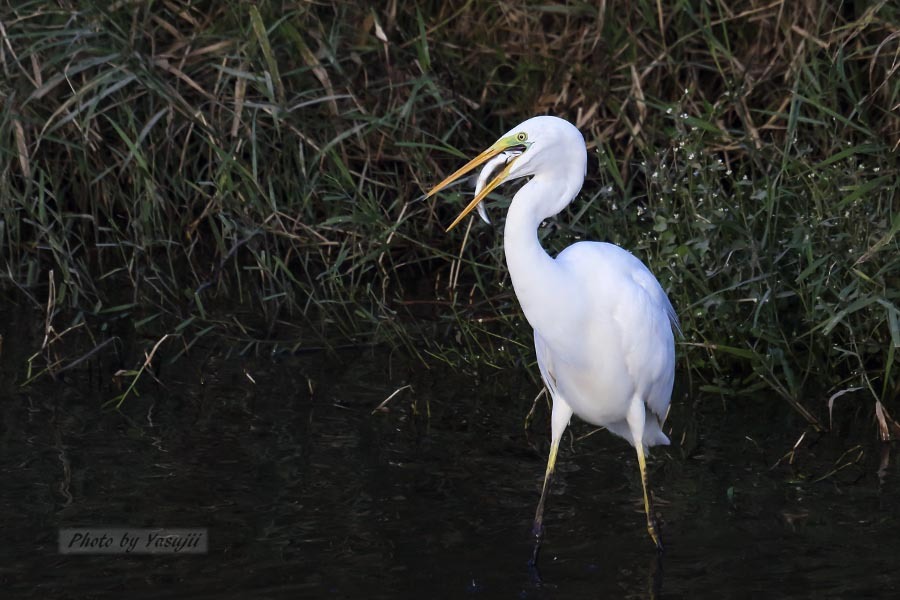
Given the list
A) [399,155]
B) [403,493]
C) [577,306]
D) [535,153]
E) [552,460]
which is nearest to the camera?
[535,153]

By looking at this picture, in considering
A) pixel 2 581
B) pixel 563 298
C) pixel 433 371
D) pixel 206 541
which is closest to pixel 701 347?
pixel 433 371

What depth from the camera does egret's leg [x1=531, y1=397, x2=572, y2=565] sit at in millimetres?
3250

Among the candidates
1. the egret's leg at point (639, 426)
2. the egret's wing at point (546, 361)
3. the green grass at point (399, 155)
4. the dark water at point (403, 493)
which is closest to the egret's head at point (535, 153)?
the egret's wing at point (546, 361)

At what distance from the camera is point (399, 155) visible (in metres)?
5.16

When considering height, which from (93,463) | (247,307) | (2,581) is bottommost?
(247,307)

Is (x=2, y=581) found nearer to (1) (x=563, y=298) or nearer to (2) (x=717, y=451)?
(1) (x=563, y=298)

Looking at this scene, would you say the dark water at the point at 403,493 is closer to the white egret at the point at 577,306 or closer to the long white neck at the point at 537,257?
the white egret at the point at 577,306

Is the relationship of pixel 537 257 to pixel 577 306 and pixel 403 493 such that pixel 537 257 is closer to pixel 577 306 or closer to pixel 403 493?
pixel 577 306

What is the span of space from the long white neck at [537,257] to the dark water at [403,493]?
1.95 ft

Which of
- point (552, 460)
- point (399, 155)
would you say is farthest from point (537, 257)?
point (399, 155)

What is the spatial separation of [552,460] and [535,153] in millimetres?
856

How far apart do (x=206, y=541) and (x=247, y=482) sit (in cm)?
42

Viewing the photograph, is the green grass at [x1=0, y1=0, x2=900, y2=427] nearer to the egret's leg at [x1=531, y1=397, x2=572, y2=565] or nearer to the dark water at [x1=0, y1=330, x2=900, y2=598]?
the dark water at [x1=0, y1=330, x2=900, y2=598]

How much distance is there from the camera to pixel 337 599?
9.52 feet
